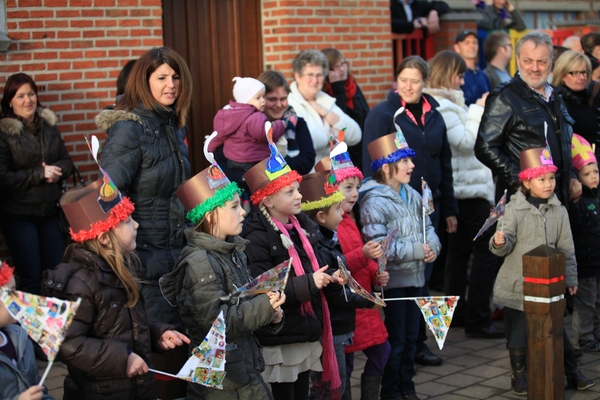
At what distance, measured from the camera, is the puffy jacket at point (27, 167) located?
6797 millimetres

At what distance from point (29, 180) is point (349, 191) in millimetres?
2741

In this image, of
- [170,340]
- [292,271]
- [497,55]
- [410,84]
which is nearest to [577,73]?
[410,84]

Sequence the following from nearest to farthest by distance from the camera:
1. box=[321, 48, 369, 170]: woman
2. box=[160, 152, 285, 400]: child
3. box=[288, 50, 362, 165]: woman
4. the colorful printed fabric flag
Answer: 1. the colorful printed fabric flag
2. box=[160, 152, 285, 400]: child
3. box=[288, 50, 362, 165]: woman
4. box=[321, 48, 369, 170]: woman

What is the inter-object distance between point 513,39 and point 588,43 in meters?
3.13

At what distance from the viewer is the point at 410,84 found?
6844 mm

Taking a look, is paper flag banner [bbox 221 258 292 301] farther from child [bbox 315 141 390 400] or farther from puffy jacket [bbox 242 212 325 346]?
child [bbox 315 141 390 400]

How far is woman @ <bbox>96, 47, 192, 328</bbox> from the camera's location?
15.9 feet

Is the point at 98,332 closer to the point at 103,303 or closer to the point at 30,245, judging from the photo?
the point at 103,303

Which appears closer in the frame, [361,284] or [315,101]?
[361,284]

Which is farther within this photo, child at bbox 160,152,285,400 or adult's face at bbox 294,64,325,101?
adult's face at bbox 294,64,325,101

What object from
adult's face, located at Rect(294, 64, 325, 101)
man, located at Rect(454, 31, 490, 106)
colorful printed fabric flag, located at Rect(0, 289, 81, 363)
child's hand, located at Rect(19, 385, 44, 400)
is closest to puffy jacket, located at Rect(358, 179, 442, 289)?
adult's face, located at Rect(294, 64, 325, 101)

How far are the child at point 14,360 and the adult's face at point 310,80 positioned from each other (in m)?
4.54

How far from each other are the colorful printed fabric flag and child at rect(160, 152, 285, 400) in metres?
0.92

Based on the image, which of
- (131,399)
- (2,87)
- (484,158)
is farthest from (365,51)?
(131,399)
